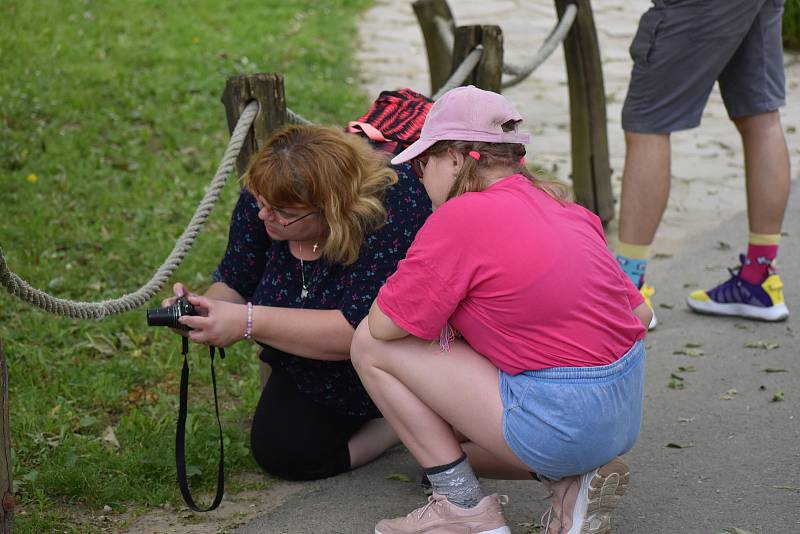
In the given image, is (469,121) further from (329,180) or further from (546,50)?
(546,50)

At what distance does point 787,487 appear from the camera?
2.79 meters

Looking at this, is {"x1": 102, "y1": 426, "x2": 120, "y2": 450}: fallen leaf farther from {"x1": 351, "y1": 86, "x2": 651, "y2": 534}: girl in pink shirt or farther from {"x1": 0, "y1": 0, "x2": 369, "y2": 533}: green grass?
{"x1": 351, "y1": 86, "x2": 651, "y2": 534}: girl in pink shirt

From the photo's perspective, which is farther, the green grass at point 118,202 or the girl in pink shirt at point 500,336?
the green grass at point 118,202

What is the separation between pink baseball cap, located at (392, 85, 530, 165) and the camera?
2316 millimetres

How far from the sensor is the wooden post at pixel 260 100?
294cm

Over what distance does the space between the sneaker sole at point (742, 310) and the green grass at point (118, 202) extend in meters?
1.67

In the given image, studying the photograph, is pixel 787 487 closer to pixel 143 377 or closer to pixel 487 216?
pixel 487 216

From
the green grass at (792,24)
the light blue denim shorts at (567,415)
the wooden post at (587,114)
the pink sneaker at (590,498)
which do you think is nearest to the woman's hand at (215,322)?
the light blue denim shorts at (567,415)

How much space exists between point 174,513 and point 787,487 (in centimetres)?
157

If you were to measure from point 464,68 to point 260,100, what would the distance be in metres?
1.09

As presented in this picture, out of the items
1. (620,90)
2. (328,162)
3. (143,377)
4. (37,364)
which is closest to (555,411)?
(328,162)

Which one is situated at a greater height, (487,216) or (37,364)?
(487,216)

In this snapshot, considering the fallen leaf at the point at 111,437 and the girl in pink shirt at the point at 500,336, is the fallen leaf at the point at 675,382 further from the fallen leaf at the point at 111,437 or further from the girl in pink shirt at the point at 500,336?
the fallen leaf at the point at 111,437

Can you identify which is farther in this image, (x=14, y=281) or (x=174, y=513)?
(x=174, y=513)
